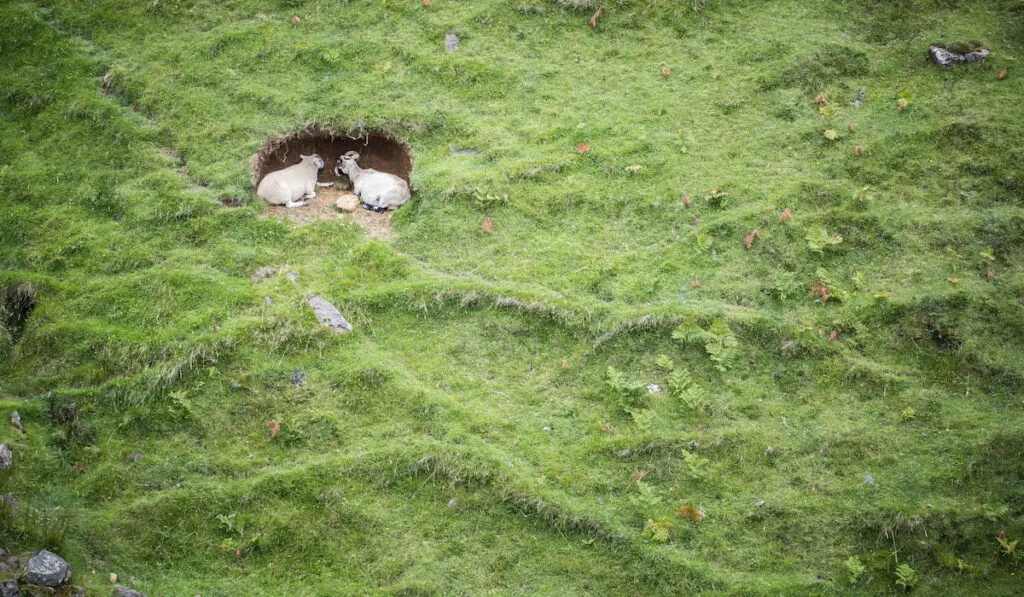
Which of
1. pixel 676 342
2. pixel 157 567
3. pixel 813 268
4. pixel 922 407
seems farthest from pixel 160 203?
pixel 922 407

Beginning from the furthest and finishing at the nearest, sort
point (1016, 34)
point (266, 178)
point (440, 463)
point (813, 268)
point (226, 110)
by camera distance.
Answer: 1. point (1016, 34)
2. point (226, 110)
3. point (266, 178)
4. point (813, 268)
5. point (440, 463)

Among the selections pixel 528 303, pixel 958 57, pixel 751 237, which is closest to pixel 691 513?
pixel 528 303

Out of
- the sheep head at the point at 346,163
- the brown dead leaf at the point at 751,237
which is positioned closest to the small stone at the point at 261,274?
the sheep head at the point at 346,163

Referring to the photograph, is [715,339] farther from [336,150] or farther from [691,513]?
[336,150]

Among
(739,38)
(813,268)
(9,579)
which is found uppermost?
(739,38)

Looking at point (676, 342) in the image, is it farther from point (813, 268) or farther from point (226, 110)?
A: point (226, 110)

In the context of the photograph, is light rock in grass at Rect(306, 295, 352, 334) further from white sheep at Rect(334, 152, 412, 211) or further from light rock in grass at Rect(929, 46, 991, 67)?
light rock in grass at Rect(929, 46, 991, 67)
